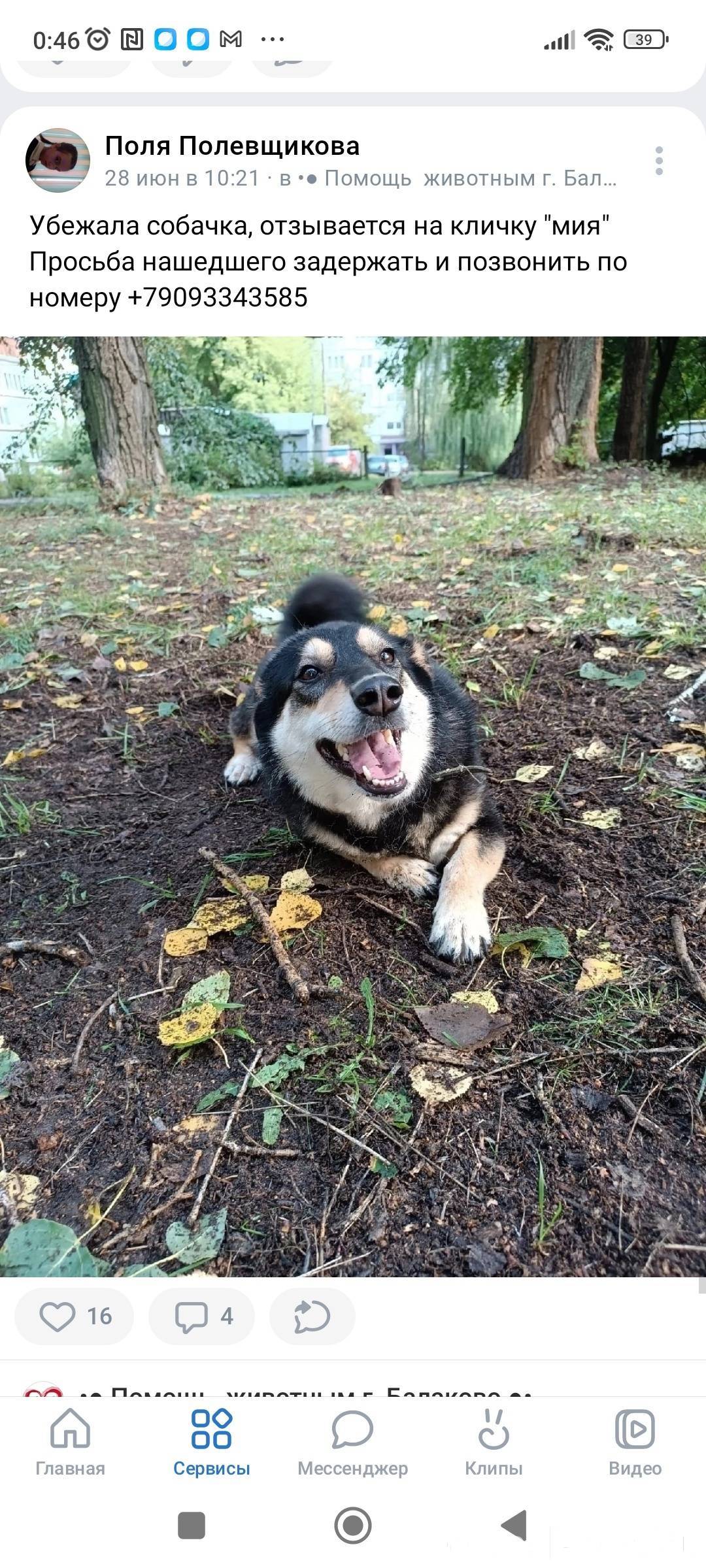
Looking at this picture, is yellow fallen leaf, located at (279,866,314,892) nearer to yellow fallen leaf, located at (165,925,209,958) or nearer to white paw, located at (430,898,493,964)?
yellow fallen leaf, located at (165,925,209,958)

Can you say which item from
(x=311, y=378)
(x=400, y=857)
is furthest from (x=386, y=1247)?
(x=311, y=378)

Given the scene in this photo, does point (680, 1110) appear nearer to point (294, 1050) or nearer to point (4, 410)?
point (294, 1050)

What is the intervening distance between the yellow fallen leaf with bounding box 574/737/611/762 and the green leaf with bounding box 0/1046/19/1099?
244cm

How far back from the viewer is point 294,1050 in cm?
214

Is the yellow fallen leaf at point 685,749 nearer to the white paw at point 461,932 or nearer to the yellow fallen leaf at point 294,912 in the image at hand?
the white paw at point 461,932

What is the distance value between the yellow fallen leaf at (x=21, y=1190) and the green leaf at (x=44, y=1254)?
9cm

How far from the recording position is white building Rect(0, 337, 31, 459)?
3.08 meters

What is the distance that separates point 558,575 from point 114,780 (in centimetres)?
353

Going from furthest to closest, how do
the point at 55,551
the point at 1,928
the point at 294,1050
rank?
the point at 55,551
the point at 1,928
the point at 294,1050

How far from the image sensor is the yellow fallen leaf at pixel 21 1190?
1801mm

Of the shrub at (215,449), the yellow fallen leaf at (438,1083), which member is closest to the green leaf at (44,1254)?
the yellow fallen leaf at (438,1083)
